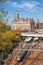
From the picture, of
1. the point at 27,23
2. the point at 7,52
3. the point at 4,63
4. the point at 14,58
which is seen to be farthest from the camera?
the point at 27,23

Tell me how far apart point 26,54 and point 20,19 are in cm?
2610

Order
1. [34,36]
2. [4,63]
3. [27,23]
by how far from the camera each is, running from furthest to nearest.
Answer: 1. [27,23]
2. [34,36]
3. [4,63]

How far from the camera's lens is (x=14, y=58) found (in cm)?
1096

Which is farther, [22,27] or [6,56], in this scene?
[22,27]

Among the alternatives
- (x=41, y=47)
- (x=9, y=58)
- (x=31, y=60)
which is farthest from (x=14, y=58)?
(x=41, y=47)

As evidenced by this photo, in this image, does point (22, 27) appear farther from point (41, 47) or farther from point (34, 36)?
point (41, 47)

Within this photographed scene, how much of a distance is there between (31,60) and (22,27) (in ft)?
85.7

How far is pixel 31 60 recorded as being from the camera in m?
11.0

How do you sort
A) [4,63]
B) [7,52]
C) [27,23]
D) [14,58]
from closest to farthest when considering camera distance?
[4,63]
[14,58]
[7,52]
[27,23]

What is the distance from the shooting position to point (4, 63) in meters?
10.2

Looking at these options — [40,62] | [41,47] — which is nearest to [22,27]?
[41,47]

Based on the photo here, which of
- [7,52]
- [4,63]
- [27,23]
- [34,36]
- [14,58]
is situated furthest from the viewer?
[27,23]

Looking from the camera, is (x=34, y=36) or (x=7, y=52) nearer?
(x=7, y=52)

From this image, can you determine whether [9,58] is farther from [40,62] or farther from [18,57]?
[40,62]
